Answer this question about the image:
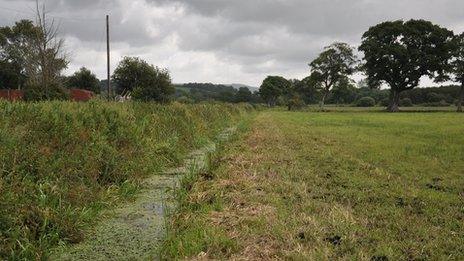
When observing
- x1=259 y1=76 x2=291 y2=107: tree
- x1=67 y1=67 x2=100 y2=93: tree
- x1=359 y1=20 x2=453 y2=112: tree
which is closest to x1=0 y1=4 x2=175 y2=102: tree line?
x1=67 y1=67 x2=100 y2=93: tree

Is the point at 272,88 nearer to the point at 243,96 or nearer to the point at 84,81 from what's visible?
the point at 243,96

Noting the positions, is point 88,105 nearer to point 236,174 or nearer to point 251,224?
point 236,174

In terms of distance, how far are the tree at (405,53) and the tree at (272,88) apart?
56.0 metres

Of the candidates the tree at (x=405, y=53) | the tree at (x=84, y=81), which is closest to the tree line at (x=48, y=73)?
the tree at (x=84, y=81)

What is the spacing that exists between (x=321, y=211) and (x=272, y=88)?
385 ft

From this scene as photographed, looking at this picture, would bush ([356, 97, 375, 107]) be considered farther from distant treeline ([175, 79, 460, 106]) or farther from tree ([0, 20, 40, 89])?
tree ([0, 20, 40, 89])

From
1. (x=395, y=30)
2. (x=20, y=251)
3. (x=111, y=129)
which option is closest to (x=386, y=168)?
(x=111, y=129)

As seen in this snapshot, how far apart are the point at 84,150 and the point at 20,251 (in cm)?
369

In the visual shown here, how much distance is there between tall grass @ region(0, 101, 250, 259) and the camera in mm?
5824

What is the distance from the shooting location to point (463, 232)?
232 inches

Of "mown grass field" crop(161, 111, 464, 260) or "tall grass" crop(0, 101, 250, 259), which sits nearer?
"mown grass field" crop(161, 111, 464, 260)

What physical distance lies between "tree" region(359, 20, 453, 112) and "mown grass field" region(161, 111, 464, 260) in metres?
55.7

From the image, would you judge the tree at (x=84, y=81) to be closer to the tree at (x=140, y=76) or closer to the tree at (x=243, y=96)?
the tree at (x=140, y=76)

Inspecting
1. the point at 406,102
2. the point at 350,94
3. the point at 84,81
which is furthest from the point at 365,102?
the point at 84,81
